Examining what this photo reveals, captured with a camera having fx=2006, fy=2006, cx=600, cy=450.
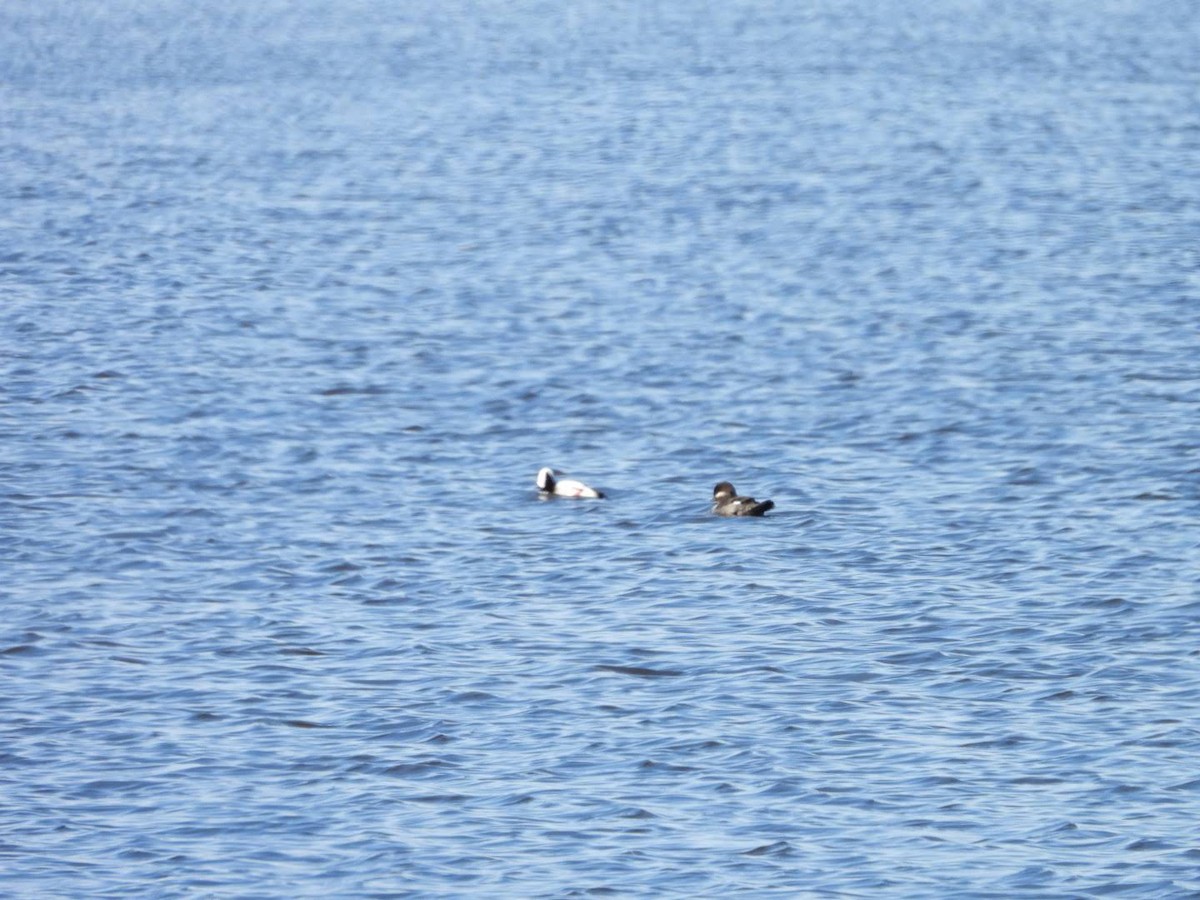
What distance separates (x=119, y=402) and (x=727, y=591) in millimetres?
12298

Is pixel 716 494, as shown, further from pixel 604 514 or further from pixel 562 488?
pixel 562 488

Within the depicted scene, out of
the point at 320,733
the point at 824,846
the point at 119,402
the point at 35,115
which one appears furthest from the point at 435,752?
the point at 35,115

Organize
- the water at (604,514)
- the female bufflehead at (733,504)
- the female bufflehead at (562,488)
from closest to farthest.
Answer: the water at (604,514) → the female bufflehead at (733,504) → the female bufflehead at (562,488)

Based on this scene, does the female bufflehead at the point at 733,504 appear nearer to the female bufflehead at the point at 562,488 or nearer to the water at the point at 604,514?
the water at the point at 604,514

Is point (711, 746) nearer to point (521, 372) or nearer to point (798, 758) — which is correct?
point (798, 758)

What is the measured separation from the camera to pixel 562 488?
25.4 metres

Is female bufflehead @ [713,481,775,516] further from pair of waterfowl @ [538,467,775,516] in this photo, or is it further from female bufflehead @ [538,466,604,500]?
female bufflehead @ [538,466,604,500]

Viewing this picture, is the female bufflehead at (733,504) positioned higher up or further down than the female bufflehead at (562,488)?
further down

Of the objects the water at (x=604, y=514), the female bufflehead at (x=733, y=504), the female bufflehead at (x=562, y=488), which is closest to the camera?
the water at (x=604, y=514)

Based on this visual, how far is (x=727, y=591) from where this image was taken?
21781 millimetres

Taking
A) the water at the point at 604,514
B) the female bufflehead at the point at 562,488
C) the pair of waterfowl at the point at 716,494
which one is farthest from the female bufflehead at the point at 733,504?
the female bufflehead at the point at 562,488

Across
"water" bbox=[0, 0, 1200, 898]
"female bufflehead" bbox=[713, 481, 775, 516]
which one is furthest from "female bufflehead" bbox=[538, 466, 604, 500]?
"female bufflehead" bbox=[713, 481, 775, 516]

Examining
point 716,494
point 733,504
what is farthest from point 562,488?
point 733,504

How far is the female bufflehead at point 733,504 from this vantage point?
24297 mm
